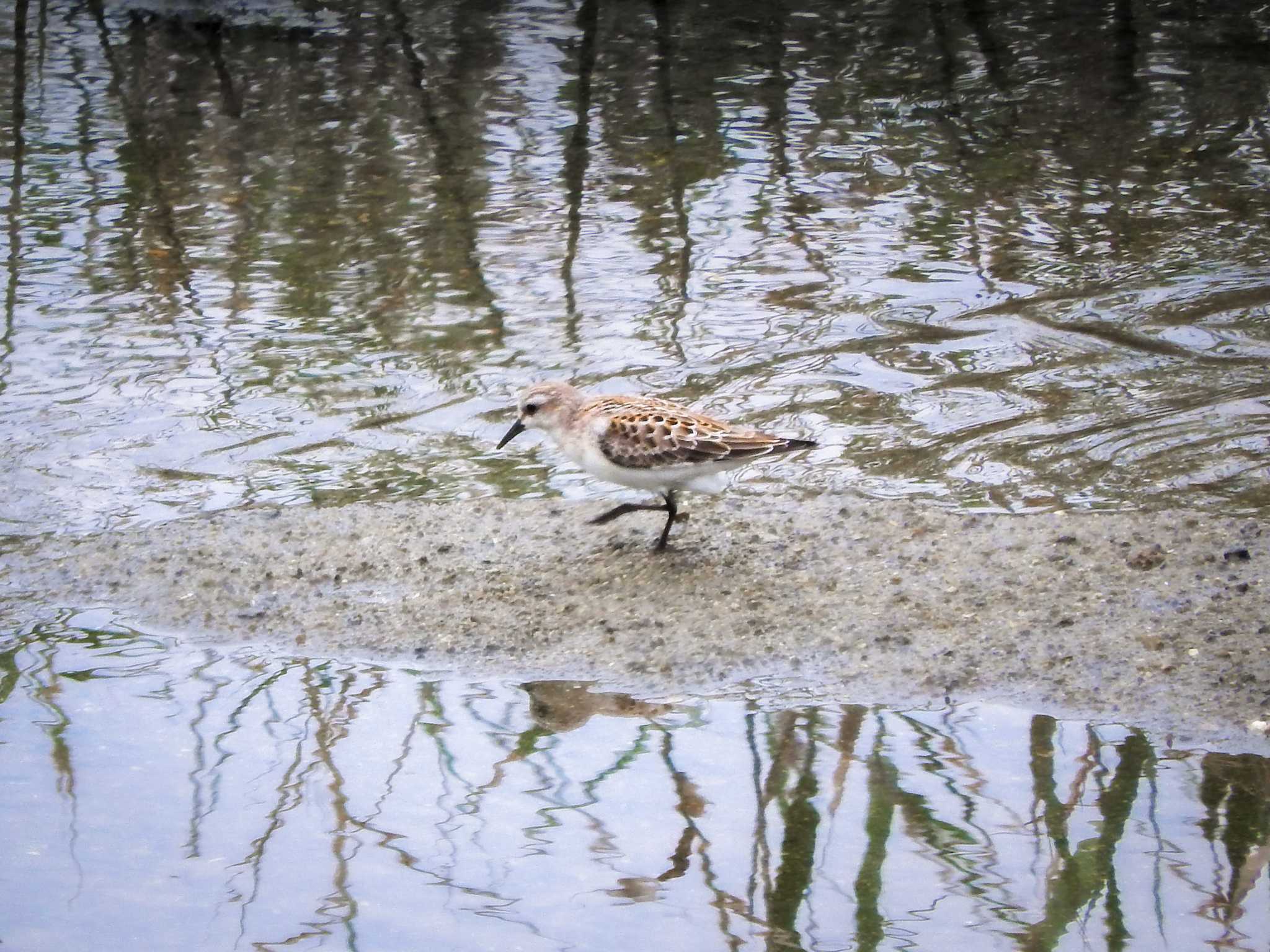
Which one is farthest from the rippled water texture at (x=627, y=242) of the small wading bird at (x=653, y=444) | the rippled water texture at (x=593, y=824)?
the rippled water texture at (x=593, y=824)

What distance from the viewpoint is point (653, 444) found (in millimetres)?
5773

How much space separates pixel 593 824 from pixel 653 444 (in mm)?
1905

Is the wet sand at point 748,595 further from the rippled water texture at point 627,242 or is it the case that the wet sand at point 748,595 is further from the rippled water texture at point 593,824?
the rippled water texture at point 627,242

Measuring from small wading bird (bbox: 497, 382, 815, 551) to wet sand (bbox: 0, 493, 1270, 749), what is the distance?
29 centimetres

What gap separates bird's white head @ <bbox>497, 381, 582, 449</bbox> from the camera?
247 inches

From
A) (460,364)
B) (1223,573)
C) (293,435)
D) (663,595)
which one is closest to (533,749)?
(663,595)

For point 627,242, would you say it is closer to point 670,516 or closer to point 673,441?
point 670,516

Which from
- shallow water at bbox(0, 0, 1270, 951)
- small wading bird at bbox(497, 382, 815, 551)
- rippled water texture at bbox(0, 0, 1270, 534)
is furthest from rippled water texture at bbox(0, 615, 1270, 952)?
rippled water texture at bbox(0, 0, 1270, 534)

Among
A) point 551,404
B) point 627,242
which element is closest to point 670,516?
point 551,404

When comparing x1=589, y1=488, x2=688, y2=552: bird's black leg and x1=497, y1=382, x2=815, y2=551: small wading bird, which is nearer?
x1=497, y1=382, x2=815, y2=551: small wading bird

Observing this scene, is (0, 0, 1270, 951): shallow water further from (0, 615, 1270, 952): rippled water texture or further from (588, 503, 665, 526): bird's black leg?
(588, 503, 665, 526): bird's black leg

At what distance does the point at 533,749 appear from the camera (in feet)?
15.2

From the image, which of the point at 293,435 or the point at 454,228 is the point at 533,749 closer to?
the point at 293,435

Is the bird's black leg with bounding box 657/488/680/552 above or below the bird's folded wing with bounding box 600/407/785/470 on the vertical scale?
below
